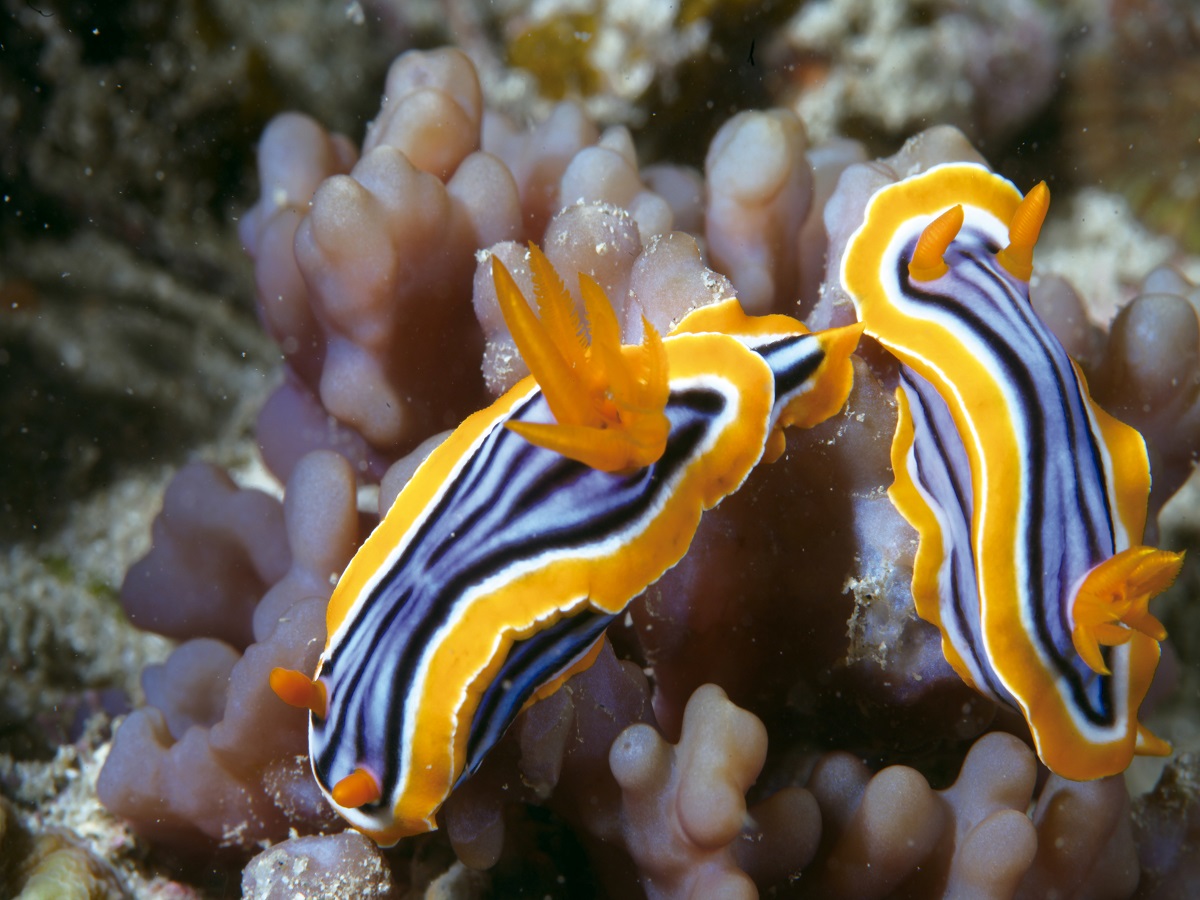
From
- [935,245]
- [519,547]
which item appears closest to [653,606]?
[519,547]

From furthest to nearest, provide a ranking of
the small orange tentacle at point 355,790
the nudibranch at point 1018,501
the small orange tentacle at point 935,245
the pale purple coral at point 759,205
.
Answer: the pale purple coral at point 759,205 → the small orange tentacle at point 935,245 → the nudibranch at point 1018,501 → the small orange tentacle at point 355,790

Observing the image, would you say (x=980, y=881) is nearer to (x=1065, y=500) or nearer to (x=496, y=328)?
(x=1065, y=500)

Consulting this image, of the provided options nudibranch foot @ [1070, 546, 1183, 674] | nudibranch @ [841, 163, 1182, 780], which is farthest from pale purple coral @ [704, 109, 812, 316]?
nudibranch foot @ [1070, 546, 1183, 674]

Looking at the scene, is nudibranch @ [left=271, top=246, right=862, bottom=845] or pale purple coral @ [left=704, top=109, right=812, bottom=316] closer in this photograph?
nudibranch @ [left=271, top=246, right=862, bottom=845]

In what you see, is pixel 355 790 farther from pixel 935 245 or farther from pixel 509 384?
pixel 935 245

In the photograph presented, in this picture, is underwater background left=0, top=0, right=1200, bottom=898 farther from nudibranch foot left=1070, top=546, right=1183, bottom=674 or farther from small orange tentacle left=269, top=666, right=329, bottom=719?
nudibranch foot left=1070, top=546, right=1183, bottom=674

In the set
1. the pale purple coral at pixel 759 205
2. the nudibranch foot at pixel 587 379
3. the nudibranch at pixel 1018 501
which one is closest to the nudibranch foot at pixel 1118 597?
the nudibranch at pixel 1018 501

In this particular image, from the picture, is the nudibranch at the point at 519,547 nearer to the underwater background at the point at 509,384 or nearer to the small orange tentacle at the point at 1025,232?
the underwater background at the point at 509,384
